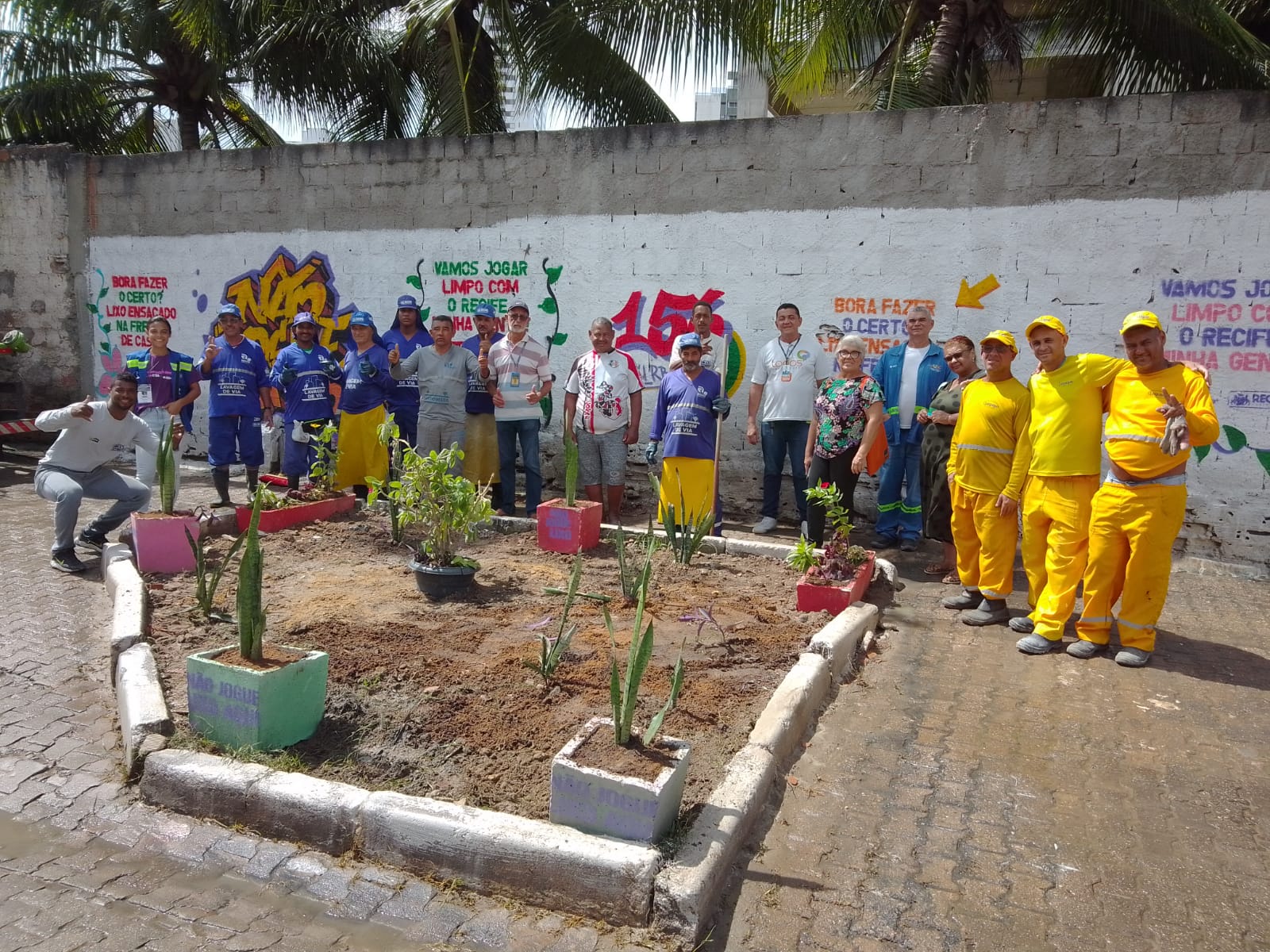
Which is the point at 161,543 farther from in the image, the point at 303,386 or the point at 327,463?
the point at 303,386

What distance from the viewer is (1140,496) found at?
4754mm

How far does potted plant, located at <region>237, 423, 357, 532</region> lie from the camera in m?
6.80

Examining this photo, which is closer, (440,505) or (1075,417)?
(1075,417)

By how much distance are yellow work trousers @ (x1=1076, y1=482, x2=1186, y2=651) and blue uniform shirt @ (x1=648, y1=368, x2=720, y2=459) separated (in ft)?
8.70

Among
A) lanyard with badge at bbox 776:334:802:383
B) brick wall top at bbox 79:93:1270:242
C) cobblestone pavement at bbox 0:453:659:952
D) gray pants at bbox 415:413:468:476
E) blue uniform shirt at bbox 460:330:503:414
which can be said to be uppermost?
brick wall top at bbox 79:93:1270:242

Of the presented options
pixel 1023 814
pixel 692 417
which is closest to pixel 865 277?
pixel 692 417

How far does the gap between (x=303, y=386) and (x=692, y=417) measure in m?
3.24

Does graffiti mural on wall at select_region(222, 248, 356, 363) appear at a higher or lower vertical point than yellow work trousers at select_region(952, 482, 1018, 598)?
higher

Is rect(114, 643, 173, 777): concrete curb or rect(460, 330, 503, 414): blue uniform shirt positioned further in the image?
rect(460, 330, 503, 414): blue uniform shirt

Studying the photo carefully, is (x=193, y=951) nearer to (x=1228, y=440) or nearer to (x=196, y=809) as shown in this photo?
(x=196, y=809)

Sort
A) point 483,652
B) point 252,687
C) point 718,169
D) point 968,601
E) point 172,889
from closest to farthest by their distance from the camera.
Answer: point 172,889 → point 252,687 → point 483,652 → point 968,601 → point 718,169

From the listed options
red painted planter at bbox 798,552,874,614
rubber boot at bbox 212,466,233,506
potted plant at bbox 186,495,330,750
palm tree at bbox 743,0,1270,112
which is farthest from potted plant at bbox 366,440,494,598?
palm tree at bbox 743,0,1270,112

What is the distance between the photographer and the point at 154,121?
15227 mm

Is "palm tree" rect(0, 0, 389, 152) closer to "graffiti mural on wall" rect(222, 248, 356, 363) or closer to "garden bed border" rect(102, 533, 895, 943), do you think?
"graffiti mural on wall" rect(222, 248, 356, 363)
